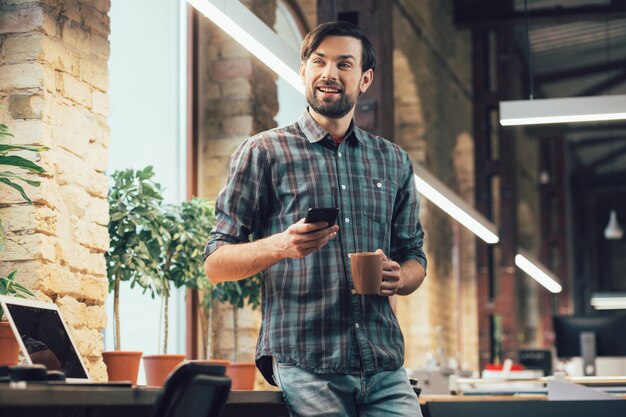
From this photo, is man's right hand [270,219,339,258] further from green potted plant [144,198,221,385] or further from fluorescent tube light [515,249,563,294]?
fluorescent tube light [515,249,563,294]

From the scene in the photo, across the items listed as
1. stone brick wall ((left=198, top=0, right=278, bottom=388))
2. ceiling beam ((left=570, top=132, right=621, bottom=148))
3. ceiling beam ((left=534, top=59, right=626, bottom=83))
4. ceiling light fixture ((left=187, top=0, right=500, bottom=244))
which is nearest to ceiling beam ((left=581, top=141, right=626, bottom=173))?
ceiling beam ((left=570, top=132, right=621, bottom=148))

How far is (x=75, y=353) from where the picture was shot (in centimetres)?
284

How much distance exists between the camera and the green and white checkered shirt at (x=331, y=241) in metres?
2.62

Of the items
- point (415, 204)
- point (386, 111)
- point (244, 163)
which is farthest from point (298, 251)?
point (386, 111)

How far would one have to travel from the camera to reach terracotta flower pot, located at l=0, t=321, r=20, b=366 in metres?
2.90

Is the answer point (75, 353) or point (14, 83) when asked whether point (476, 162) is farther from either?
point (75, 353)

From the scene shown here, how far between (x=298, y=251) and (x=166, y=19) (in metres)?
4.12

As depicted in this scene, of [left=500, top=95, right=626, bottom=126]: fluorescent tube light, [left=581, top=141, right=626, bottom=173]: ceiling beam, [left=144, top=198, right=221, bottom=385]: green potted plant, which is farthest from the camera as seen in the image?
[left=581, top=141, right=626, bottom=173]: ceiling beam

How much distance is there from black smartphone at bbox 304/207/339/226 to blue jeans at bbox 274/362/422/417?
39 cm

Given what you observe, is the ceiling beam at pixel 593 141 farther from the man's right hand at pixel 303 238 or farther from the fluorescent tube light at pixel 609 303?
the man's right hand at pixel 303 238

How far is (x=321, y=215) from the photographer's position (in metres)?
2.45

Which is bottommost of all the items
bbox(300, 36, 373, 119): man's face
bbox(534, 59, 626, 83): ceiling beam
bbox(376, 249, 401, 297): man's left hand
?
bbox(376, 249, 401, 297): man's left hand

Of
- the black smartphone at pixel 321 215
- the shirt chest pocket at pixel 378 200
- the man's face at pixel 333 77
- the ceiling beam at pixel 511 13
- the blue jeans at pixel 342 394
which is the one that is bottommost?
the blue jeans at pixel 342 394

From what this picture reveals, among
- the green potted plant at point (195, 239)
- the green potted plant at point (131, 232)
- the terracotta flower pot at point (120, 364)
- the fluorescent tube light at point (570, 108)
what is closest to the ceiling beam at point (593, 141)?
the fluorescent tube light at point (570, 108)
